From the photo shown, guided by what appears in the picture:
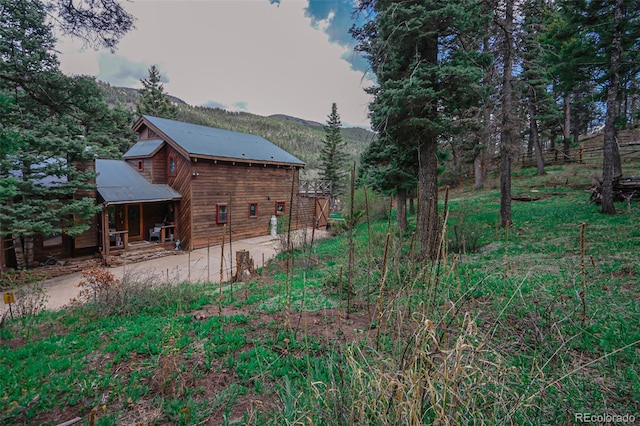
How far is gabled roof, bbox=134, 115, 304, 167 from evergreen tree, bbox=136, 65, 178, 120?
1547 cm

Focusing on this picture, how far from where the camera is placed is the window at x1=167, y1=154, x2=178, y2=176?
14088 millimetres

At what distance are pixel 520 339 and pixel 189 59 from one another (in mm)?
32360

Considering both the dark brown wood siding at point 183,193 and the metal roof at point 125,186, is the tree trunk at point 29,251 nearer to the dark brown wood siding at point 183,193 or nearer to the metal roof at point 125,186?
the metal roof at point 125,186

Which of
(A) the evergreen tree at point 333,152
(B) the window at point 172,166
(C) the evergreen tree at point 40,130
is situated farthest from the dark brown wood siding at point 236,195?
(A) the evergreen tree at point 333,152

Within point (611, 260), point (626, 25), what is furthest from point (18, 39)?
point (626, 25)

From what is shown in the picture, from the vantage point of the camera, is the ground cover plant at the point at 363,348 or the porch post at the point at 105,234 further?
the porch post at the point at 105,234

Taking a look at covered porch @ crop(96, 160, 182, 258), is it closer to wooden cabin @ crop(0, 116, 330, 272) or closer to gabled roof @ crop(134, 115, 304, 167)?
wooden cabin @ crop(0, 116, 330, 272)

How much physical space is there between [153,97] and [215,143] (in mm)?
19245

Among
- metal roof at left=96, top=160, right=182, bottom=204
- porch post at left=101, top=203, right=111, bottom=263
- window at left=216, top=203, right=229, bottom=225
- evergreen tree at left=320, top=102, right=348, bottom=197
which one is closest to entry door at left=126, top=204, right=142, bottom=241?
metal roof at left=96, top=160, right=182, bottom=204

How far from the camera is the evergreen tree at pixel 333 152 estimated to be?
31.5 m

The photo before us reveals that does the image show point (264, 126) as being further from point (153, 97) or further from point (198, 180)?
point (198, 180)

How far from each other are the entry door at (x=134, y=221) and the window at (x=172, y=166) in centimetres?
215

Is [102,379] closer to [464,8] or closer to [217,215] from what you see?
[464,8]

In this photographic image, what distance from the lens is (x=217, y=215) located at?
14555 millimetres
